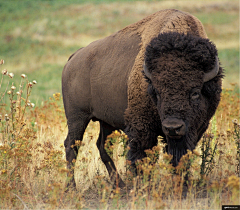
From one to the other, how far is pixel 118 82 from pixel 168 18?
114cm

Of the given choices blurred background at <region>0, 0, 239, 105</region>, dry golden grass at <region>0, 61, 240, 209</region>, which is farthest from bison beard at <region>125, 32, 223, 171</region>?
blurred background at <region>0, 0, 239, 105</region>

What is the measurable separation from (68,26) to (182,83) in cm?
3364

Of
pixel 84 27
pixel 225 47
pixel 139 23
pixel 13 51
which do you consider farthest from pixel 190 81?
pixel 84 27

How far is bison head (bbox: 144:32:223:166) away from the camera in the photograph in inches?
154

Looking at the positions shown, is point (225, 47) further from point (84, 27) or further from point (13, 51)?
point (13, 51)

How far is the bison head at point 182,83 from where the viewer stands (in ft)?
12.9

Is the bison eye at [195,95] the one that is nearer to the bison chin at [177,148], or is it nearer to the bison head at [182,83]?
the bison head at [182,83]

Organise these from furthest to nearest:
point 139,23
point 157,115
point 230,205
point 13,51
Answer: point 13,51, point 139,23, point 157,115, point 230,205

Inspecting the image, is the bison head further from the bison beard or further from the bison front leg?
the bison front leg

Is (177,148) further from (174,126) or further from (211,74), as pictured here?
(211,74)

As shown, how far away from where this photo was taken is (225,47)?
28.2m

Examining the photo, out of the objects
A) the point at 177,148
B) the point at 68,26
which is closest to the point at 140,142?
the point at 177,148

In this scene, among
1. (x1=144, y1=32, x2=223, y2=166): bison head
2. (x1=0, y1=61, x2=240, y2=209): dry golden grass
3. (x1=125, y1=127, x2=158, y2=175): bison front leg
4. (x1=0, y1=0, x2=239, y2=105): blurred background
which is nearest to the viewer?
(x1=0, y1=61, x2=240, y2=209): dry golden grass

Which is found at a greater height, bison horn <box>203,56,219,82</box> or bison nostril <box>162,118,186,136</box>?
bison horn <box>203,56,219,82</box>
